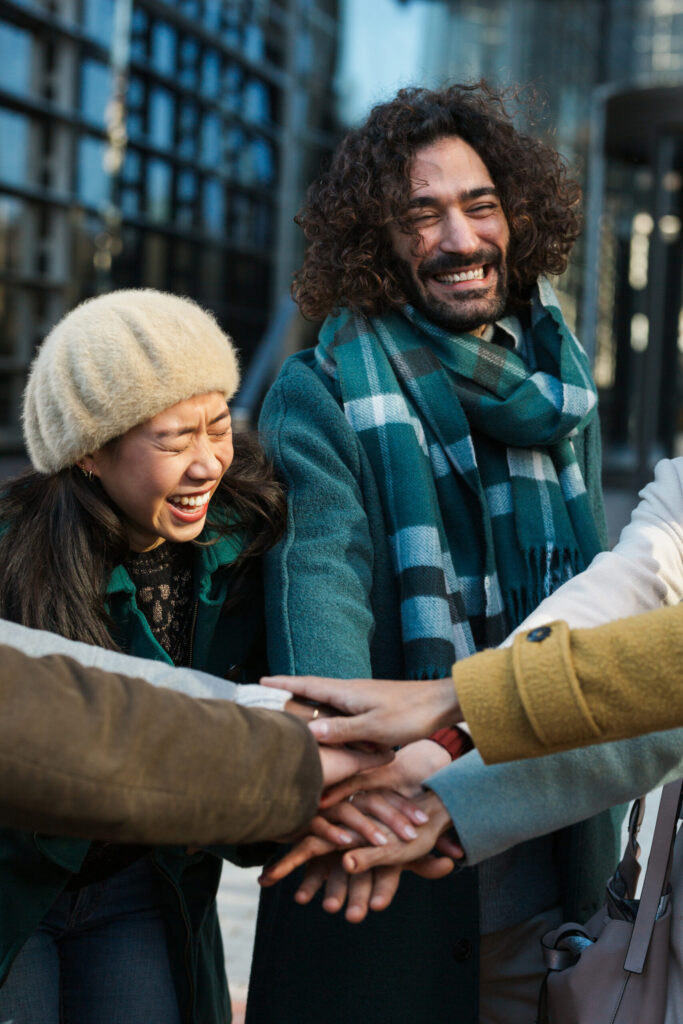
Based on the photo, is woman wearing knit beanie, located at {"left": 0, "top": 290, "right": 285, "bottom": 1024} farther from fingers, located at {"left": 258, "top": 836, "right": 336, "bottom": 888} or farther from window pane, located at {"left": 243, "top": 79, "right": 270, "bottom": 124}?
window pane, located at {"left": 243, "top": 79, "right": 270, "bottom": 124}

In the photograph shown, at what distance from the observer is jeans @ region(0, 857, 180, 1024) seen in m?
1.92

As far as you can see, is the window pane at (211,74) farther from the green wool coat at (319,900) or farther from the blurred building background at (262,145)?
the green wool coat at (319,900)

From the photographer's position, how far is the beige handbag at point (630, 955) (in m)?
1.63

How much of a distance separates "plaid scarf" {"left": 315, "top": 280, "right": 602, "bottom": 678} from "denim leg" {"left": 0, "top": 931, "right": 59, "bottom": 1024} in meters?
0.78

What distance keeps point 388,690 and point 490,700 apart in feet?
0.83

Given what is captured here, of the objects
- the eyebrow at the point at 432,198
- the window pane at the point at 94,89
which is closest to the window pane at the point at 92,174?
the window pane at the point at 94,89

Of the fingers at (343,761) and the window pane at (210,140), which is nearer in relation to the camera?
the fingers at (343,761)

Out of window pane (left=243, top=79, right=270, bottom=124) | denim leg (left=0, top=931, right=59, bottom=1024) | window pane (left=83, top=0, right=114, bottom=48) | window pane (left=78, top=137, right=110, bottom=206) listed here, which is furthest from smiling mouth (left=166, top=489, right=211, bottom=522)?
window pane (left=243, top=79, right=270, bottom=124)

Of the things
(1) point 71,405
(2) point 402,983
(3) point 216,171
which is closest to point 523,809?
(2) point 402,983

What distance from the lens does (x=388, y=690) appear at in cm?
177

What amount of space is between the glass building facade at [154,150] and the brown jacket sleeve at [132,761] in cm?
1060

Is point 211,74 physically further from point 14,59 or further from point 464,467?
point 464,467

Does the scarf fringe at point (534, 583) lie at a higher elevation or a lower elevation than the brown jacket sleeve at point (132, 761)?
higher

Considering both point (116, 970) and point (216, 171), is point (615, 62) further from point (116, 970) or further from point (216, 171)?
point (116, 970)
